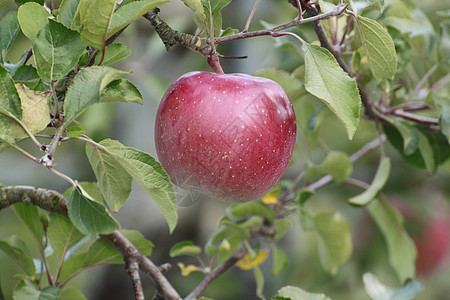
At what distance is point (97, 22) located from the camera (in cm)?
55

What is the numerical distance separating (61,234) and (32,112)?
28 cm

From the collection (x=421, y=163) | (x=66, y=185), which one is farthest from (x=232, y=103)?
(x=66, y=185)

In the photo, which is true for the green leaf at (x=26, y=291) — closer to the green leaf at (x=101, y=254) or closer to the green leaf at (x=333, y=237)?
the green leaf at (x=101, y=254)

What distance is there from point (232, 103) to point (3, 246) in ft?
1.29

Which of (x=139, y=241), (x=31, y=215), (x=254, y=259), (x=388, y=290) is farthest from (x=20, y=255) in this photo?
(x=388, y=290)

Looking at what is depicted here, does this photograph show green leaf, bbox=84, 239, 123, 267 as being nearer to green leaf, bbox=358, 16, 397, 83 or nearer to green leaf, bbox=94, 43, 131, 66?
green leaf, bbox=94, 43, 131, 66

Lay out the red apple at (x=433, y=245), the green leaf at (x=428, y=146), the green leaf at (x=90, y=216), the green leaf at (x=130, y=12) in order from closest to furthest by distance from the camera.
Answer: the green leaf at (x=130, y=12)
the green leaf at (x=90, y=216)
the green leaf at (x=428, y=146)
the red apple at (x=433, y=245)

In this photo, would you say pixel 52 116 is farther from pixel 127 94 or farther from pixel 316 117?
pixel 316 117

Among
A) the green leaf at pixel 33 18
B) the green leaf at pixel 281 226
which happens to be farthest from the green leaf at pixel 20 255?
the green leaf at pixel 281 226

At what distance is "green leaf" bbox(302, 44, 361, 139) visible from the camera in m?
0.54

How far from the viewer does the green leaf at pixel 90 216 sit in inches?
Answer: 24.3

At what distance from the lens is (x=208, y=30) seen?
24.4 inches

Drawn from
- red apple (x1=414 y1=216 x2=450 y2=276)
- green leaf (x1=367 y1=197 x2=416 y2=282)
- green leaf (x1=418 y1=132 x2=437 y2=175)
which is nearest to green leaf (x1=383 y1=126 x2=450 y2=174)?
green leaf (x1=418 y1=132 x2=437 y2=175)

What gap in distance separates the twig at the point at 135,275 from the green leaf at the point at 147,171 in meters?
0.16
